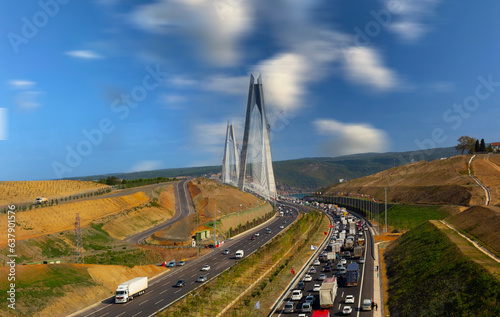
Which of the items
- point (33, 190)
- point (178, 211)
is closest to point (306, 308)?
point (178, 211)

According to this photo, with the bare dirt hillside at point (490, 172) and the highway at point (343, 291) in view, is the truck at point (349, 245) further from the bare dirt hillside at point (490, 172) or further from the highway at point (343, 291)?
the bare dirt hillside at point (490, 172)

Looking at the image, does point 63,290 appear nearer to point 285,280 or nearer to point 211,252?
point 285,280

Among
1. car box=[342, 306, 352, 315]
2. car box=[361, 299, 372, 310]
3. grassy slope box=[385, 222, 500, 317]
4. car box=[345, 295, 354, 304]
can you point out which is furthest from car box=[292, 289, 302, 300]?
grassy slope box=[385, 222, 500, 317]

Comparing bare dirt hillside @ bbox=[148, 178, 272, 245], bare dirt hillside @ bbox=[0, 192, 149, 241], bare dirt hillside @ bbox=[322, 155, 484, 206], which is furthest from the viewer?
bare dirt hillside @ bbox=[322, 155, 484, 206]

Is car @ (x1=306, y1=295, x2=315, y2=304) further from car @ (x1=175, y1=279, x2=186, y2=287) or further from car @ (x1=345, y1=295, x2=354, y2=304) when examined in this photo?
car @ (x1=175, y1=279, x2=186, y2=287)

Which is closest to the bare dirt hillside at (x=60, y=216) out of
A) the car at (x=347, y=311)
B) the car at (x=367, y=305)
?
the car at (x=347, y=311)

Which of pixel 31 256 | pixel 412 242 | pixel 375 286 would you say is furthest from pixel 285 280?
pixel 31 256
